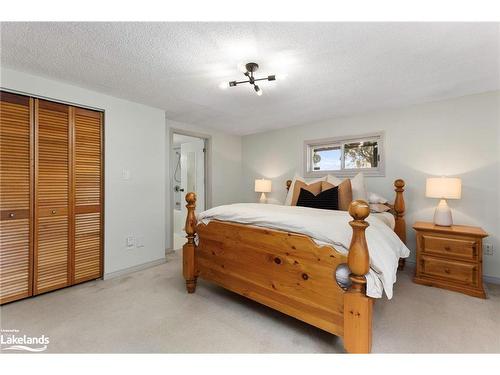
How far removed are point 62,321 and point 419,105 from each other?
14.2 ft

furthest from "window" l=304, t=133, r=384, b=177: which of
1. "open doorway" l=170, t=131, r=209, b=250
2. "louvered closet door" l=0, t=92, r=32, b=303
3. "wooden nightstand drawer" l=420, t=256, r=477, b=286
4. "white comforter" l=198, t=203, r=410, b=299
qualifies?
"louvered closet door" l=0, t=92, r=32, b=303

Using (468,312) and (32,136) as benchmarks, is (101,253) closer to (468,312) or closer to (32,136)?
(32,136)

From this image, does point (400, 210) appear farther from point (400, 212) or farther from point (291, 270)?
point (291, 270)

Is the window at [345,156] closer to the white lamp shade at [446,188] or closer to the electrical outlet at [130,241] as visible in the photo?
the white lamp shade at [446,188]

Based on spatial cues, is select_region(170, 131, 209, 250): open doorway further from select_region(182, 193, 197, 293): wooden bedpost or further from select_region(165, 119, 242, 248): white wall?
select_region(182, 193, 197, 293): wooden bedpost

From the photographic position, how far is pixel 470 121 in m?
2.54

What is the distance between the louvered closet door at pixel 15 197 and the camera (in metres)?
1.95

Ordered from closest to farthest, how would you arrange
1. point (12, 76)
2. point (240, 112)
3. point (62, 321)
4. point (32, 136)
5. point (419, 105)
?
1. point (62, 321)
2. point (12, 76)
3. point (32, 136)
4. point (419, 105)
5. point (240, 112)

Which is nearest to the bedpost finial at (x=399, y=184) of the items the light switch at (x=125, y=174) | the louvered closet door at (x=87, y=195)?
the light switch at (x=125, y=174)

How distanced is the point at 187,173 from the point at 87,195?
2.45m

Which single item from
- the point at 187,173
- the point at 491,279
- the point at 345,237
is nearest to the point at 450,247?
the point at 491,279

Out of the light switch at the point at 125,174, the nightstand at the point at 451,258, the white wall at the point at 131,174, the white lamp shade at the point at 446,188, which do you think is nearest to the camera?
the nightstand at the point at 451,258

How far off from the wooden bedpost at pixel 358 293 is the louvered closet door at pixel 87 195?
Answer: 263 centimetres
